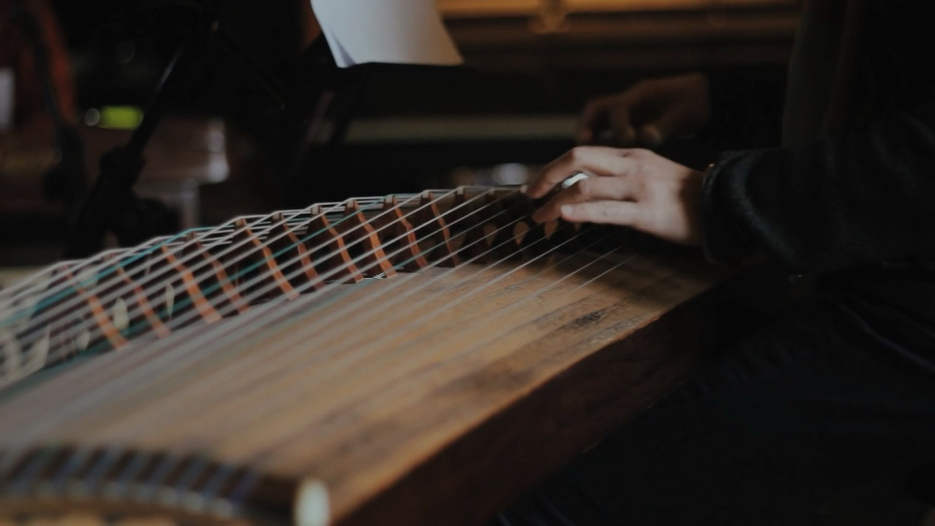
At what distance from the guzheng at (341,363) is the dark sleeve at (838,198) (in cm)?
11

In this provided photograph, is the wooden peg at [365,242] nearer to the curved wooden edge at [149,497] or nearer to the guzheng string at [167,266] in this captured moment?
the guzheng string at [167,266]

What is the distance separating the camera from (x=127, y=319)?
81 cm

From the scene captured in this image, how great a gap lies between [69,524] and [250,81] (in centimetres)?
104

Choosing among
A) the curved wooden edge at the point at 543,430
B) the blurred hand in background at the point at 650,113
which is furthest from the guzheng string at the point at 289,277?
the blurred hand in background at the point at 650,113

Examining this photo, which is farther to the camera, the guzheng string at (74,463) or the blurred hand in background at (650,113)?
the blurred hand in background at (650,113)

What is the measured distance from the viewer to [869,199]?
90 cm

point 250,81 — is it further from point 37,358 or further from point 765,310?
point 765,310

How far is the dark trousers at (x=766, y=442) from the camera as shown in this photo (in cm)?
98

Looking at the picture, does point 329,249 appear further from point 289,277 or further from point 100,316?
point 100,316

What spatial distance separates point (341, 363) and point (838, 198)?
0.57 meters

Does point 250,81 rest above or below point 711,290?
above

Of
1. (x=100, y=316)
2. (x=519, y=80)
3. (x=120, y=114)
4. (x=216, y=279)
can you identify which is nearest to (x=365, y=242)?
(x=216, y=279)

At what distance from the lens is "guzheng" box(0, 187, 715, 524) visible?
1.61ft

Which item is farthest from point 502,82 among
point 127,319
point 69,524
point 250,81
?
point 69,524
